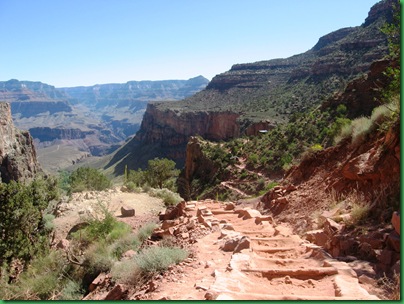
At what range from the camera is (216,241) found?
7648 mm

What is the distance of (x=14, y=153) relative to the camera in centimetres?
6150

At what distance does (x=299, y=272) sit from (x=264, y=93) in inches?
3271

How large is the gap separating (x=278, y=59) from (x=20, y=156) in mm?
73795

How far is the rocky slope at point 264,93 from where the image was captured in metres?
62.2

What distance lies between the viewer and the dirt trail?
4.49 m

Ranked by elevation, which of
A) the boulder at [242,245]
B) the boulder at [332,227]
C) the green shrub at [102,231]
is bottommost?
the green shrub at [102,231]

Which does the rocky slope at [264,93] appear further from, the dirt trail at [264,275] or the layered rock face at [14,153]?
the dirt trail at [264,275]

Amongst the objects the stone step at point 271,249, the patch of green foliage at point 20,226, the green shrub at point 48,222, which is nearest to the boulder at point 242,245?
the stone step at point 271,249

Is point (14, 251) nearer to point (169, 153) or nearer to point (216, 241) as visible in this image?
point (216, 241)

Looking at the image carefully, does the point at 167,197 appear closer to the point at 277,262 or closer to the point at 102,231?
the point at 102,231

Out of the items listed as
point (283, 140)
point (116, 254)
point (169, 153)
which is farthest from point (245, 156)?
point (169, 153)

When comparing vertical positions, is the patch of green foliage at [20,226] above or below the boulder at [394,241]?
below

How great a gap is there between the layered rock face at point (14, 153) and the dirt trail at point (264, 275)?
185 ft

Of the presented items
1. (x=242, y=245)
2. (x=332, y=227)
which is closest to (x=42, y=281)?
(x=242, y=245)
